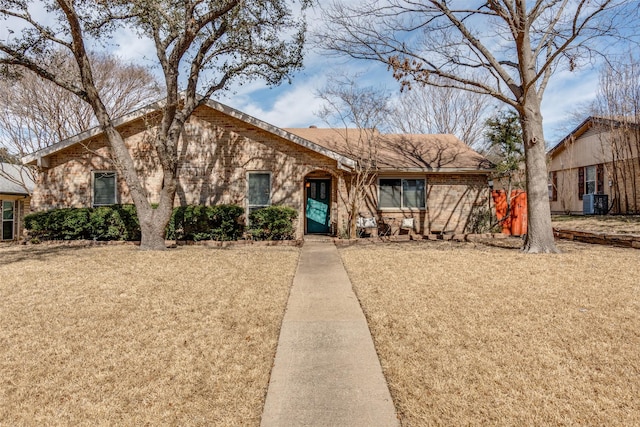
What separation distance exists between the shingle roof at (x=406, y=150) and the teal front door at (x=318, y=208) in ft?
5.55

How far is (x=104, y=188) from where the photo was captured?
1292cm

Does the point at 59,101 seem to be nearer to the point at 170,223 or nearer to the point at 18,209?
the point at 18,209

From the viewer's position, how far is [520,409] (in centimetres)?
276

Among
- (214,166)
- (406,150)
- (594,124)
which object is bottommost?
(214,166)

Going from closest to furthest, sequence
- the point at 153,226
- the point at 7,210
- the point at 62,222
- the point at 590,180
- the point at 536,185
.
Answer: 1. the point at 536,185
2. the point at 153,226
3. the point at 62,222
4. the point at 7,210
5. the point at 590,180

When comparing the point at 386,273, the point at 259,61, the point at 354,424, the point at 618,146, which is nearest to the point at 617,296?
the point at 386,273

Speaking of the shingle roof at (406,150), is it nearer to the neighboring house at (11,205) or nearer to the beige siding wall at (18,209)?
the neighboring house at (11,205)

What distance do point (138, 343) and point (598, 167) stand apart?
24767mm

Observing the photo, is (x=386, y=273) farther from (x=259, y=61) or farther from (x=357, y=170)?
(x=259, y=61)

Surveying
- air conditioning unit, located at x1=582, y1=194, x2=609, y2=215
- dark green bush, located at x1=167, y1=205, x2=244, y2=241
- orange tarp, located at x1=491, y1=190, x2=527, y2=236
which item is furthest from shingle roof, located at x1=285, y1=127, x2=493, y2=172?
air conditioning unit, located at x1=582, y1=194, x2=609, y2=215

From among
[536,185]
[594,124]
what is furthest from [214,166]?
[594,124]

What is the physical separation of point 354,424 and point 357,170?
10.2 metres

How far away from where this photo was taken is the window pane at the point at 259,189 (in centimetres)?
1305

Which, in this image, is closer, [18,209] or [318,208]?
[318,208]
